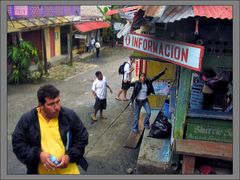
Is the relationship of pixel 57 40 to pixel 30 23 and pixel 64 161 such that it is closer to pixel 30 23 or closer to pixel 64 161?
pixel 30 23

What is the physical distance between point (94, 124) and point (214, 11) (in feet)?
18.1

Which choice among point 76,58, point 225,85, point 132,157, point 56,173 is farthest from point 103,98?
point 76,58

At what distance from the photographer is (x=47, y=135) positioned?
3168 millimetres

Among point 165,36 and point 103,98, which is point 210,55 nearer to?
point 165,36

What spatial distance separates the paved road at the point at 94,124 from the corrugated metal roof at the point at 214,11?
3561mm

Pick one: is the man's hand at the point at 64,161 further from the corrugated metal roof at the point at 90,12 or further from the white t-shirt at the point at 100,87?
the corrugated metal roof at the point at 90,12

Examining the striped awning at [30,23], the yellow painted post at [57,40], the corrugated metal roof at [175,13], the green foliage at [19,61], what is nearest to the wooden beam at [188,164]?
the corrugated metal roof at [175,13]

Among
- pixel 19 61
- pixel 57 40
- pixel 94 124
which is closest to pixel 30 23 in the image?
pixel 19 61

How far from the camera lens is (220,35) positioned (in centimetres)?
522

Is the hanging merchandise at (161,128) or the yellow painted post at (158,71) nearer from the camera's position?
the hanging merchandise at (161,128)

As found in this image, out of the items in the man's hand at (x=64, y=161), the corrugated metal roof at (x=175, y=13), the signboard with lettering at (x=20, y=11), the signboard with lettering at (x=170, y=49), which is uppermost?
the signboard with lettering at (x=20, y=11)

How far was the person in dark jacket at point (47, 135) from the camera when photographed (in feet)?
10.2

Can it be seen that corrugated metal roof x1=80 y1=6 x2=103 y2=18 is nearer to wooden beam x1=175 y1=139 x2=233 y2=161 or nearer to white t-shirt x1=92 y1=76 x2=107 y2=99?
white t-shirt x1=92 y1=76 x2=107 y2=99

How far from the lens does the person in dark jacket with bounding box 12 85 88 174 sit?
3113 millimetres
